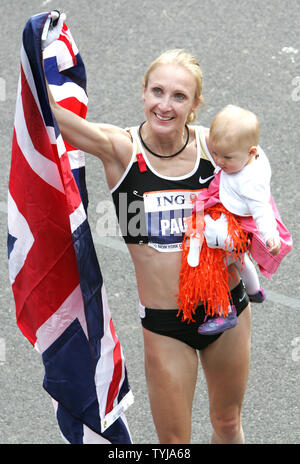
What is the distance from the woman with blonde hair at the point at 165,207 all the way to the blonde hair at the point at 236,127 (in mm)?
231

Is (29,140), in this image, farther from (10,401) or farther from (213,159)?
(10,401)

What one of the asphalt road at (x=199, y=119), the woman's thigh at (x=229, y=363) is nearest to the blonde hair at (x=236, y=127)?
the woman's thigh at (x=229, y=363)

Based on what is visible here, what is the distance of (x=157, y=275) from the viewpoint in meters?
3.63

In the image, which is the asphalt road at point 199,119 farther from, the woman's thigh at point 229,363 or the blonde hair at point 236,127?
the blonde hair at point 236,127

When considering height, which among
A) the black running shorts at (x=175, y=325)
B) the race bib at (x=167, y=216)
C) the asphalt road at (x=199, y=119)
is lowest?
the asphalt road at (x=199, y=119)

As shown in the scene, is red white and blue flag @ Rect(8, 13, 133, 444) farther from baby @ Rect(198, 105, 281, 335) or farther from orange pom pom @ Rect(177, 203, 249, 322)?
baby @ Rect(198, 105, 281, 335)

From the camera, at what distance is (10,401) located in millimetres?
4969

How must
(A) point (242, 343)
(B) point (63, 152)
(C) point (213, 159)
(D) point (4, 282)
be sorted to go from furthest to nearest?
1. (D) point (4, 282)
2. (A) point (242, 343)
3. (C) point (213, 159)
4. (B) point (63, 152)

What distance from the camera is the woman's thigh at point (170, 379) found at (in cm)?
370

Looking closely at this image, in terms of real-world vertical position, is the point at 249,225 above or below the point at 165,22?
above

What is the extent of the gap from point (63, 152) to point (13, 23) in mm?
4353

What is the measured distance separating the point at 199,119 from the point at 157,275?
304cm
